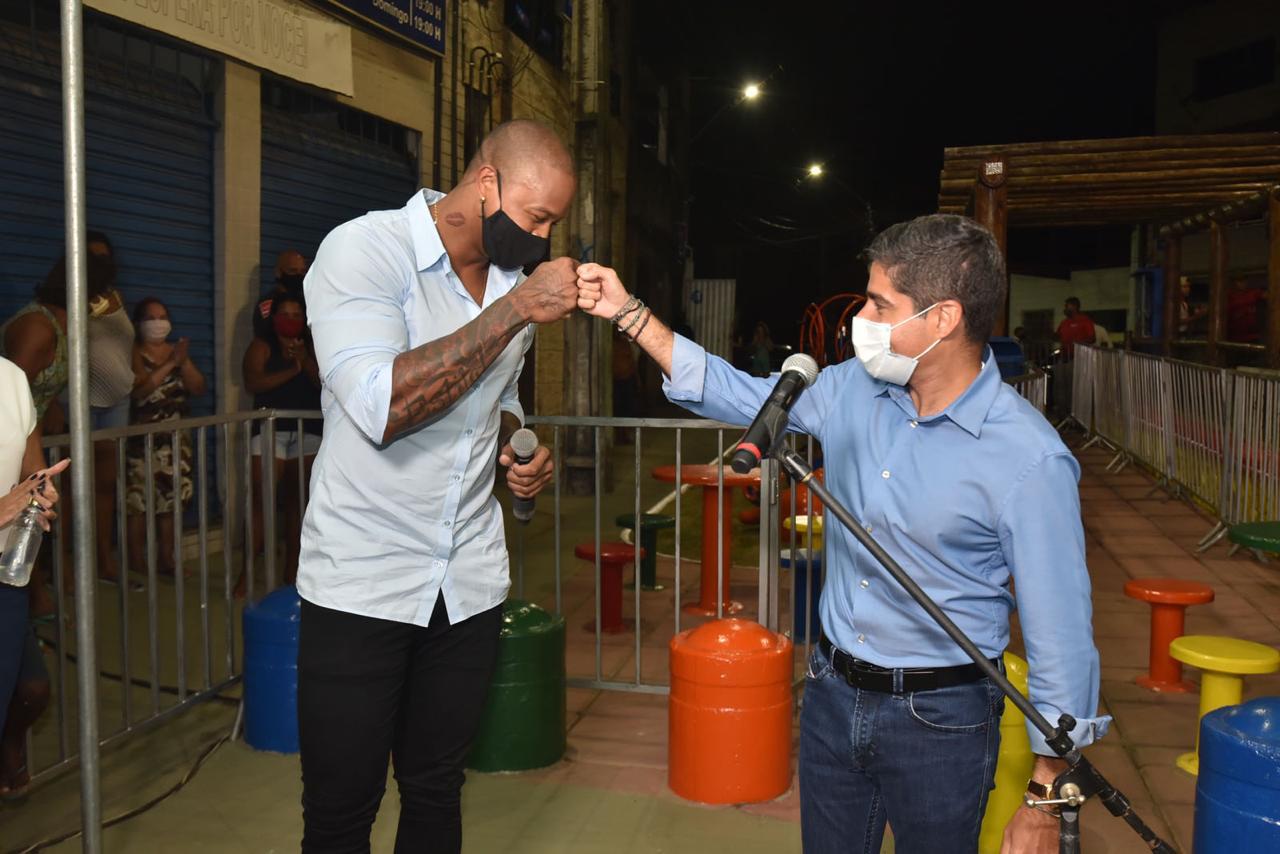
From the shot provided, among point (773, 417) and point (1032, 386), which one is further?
point (1032, 386)

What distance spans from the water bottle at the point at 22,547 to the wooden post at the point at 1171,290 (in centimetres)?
1841

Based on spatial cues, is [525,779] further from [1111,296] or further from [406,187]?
[1111,296]

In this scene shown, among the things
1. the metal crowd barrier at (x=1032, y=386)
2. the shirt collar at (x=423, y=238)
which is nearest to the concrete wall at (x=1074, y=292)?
the metal crowd barrier at (x=1032, y=386)

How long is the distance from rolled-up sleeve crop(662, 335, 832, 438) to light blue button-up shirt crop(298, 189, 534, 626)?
1.39 ft

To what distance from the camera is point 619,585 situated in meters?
7.23

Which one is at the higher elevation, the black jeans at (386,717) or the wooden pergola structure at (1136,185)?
the wooden pergola structure at (1136,185)

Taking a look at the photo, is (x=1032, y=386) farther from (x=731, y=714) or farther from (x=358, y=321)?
(x=358, y=321)

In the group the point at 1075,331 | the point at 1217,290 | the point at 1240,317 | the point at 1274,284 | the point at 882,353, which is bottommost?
the point at 882,353

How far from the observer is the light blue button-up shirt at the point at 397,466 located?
2.52 m

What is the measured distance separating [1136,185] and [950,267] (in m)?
11.9

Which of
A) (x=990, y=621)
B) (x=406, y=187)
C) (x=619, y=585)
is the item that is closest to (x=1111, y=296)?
(x=406, y=187)

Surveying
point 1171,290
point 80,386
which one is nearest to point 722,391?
point 80,386

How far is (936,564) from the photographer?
2443 millimetres

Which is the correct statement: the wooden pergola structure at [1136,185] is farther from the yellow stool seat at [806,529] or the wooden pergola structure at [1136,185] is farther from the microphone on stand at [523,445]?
the microphone on stand at [523,445]
